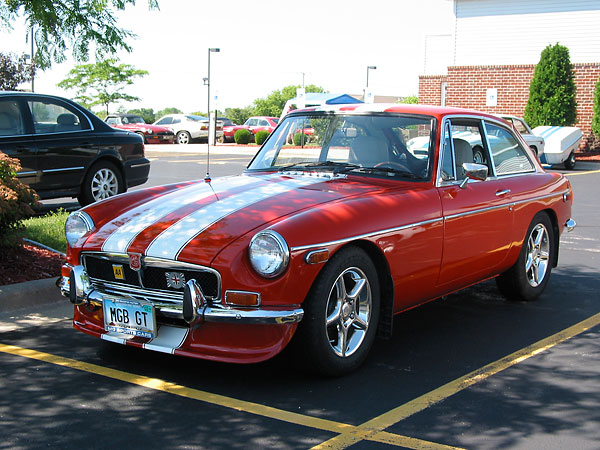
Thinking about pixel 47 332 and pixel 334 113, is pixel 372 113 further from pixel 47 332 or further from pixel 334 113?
pixel 47 332

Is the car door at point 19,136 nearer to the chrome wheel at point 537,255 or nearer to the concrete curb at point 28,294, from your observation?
the concrete curb at point 28,294

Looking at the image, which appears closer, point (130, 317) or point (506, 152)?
point (130, 317)

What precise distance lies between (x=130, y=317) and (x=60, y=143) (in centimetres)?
609

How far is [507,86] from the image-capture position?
28.0 metres

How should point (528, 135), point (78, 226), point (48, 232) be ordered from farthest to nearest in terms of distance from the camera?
point (528, 135) < point (48, 232) < point (78, 226)

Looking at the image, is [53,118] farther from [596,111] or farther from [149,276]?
[596,111]

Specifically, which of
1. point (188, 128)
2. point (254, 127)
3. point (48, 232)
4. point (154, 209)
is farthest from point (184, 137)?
point (154, 209)

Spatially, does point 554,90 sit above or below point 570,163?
above

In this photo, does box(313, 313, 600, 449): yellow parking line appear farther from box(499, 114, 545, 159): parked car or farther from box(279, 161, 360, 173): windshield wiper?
box(499, 114, 545, 159): parked car

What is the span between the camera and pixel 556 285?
6.90m

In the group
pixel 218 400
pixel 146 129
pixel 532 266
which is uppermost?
pixel 146 129

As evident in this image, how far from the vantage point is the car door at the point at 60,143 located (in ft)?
31.1

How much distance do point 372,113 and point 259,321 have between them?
2253mm

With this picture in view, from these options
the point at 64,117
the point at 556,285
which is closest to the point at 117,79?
the point at 64,117
